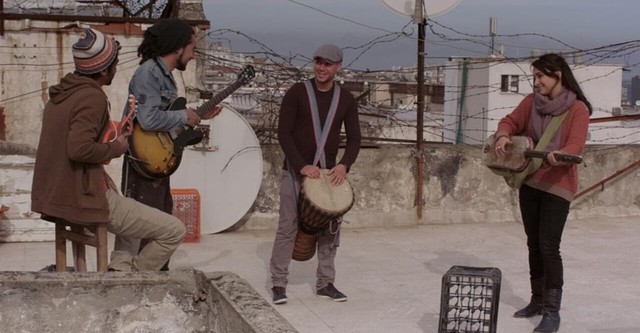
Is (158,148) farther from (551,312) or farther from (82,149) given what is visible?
(551,312)

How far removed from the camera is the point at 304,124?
22.1 feet

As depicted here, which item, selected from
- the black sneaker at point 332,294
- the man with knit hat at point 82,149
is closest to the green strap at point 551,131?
the black sneaker at point 332,294

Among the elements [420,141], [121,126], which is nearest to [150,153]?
[121,126]

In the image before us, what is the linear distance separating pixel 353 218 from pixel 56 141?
475 cm

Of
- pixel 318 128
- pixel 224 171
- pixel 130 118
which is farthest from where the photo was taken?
pixel 224 171

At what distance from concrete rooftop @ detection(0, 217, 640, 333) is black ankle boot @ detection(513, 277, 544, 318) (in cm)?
5

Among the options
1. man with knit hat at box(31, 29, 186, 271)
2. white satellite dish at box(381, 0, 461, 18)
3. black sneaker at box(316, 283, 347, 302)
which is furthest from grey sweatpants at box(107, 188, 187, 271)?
white satellite dish at box(381, 0, 461, 18)

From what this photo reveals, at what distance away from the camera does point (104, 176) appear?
568 cm

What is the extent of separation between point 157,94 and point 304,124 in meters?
1.04

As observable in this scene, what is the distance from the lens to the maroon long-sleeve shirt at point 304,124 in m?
6.70

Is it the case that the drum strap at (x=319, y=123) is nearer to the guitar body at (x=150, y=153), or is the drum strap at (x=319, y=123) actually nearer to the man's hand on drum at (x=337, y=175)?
the man's hand on drum at (x=337, y=175)

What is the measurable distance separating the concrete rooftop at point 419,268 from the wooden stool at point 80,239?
1.35 meters

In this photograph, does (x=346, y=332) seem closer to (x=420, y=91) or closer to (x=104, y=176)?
(x=104, y=176)

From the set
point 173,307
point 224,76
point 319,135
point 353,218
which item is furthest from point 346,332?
point 224,76
